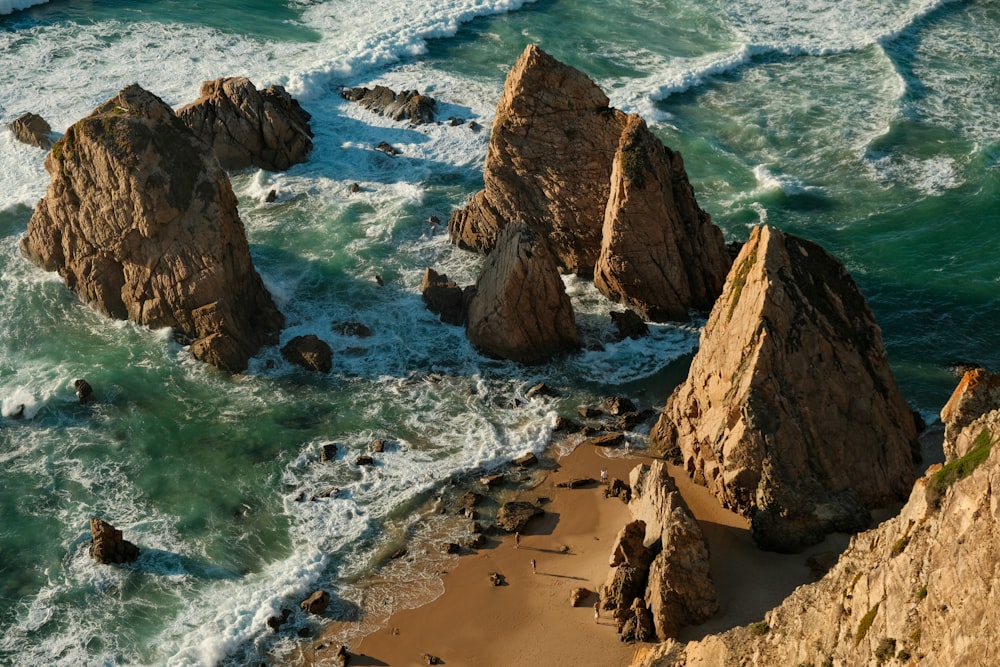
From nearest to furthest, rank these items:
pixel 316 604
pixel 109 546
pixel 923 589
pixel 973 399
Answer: pixel 923 589 < pixel 973 399 < pixel 316 604 < pixel 109 546

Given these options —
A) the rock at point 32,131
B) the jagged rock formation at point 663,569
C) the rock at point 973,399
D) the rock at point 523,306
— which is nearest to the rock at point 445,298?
the rock at point 523,306

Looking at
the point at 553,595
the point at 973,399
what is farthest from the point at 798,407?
the point at 553,595

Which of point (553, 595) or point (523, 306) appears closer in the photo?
point (553, 595)

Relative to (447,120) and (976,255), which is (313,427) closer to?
(447,120)

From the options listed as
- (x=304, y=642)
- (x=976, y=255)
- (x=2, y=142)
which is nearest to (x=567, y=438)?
(x=304, y=642)

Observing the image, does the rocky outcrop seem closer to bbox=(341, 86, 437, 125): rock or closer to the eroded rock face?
the eroded rock face

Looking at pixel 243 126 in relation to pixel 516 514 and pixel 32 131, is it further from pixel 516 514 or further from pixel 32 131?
pixel 516 514

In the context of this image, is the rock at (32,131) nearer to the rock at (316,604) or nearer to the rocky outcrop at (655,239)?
the rocky outcrop at (655,239)
